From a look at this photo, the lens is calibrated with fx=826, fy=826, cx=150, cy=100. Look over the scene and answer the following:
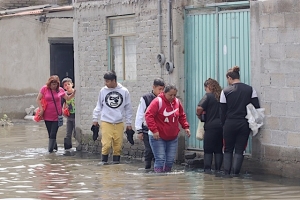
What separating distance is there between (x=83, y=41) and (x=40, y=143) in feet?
9.92

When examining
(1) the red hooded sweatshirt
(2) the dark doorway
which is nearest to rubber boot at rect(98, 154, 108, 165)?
(1) the red hooded sweatshirt

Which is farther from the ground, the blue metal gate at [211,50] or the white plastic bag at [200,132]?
the blue metal gate at [211,50]

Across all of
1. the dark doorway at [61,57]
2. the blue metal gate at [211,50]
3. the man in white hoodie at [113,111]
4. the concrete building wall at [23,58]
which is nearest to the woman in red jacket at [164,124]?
the blue metal gate at [211,50]

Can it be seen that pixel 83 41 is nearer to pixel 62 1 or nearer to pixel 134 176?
pixel 134 176

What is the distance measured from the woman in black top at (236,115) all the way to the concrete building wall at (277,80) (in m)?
0.33

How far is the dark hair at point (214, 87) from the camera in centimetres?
1341

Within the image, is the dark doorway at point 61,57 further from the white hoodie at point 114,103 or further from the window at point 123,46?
the white hoodie at point 114,103

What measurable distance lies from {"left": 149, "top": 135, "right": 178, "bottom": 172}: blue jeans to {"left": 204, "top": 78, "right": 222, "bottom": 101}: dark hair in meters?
1.00

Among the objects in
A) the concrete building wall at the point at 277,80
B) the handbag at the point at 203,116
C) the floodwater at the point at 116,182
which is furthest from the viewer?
the handbag at the point at 203,116

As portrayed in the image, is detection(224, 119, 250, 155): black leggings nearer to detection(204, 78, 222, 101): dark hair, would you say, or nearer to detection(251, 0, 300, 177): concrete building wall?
detection(251, 0, 300, 177): concrete building wall

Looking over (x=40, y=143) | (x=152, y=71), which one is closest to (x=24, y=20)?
(x=40, y=143)

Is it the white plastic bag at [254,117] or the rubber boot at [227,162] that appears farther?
the rubber boot at [227,162]

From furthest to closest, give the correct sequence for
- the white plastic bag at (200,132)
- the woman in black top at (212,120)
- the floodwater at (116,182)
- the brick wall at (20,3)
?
the brick wall at (20,3), the white plastic bag at (200,132), the woman in black top at (212,120), the floodwater at (116,182)

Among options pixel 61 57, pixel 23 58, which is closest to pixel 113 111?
pixel 23 58
